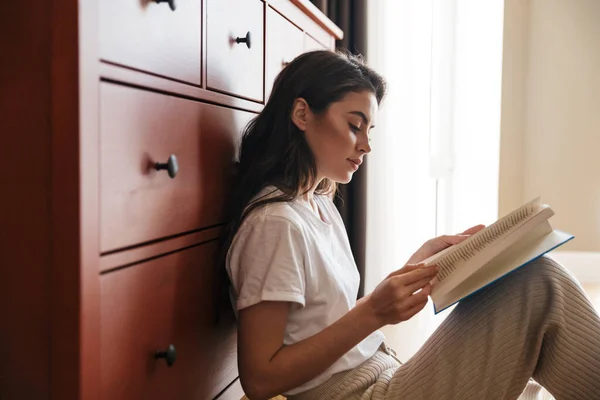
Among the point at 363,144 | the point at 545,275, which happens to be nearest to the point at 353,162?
the point at 363,144

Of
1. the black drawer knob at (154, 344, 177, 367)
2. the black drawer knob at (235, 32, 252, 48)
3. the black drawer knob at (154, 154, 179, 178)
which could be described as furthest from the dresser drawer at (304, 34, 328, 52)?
the black drawer knob at (154, 344, 177, 367)

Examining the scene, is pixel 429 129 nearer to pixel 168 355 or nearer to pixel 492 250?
pixel 492 250

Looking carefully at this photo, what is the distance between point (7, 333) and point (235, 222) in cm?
46

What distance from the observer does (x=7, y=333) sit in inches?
28.2

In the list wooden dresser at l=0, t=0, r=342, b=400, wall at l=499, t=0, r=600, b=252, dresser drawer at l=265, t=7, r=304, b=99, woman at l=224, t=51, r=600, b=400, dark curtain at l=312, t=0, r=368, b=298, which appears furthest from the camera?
wall at l=499, t=0, r=600, b=252

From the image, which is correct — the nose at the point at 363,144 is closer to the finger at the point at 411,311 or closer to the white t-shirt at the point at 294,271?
the white t-shirt at the point at 294,271

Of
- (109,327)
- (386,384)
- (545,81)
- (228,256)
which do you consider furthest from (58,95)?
(545,81)

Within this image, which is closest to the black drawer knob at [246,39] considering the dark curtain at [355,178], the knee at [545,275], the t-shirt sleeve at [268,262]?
the t-shirt sleeve at [268,262]

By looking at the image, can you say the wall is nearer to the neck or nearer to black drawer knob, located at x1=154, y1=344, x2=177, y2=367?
the neck

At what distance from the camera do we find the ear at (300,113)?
1.16m

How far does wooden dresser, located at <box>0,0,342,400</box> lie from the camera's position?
0.68 m

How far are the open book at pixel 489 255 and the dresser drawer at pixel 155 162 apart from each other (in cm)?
40

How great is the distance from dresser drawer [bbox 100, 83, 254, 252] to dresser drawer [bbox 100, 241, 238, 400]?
53 mm

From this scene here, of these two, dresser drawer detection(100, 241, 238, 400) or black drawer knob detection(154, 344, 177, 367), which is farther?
black drawer knob detection(154, 344, 177, 367)
